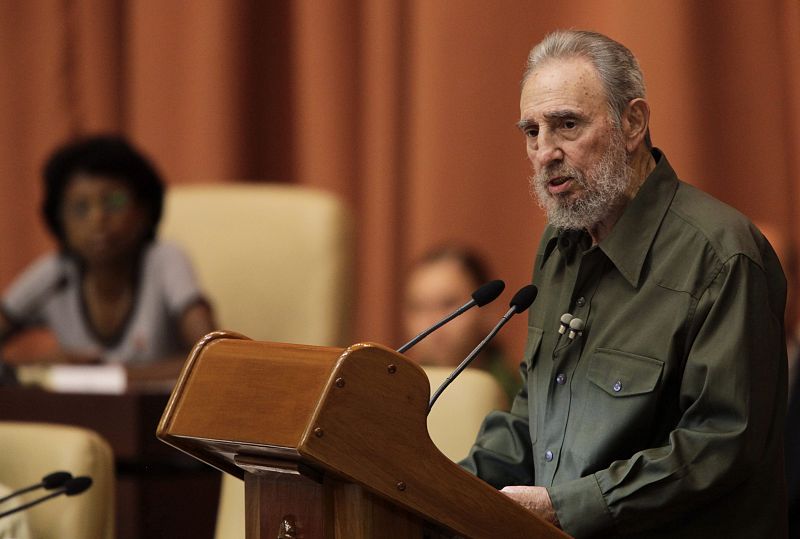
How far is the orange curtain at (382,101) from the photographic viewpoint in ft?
12.6

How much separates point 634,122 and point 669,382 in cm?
37

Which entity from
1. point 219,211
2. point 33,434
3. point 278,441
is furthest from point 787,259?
point 278,441

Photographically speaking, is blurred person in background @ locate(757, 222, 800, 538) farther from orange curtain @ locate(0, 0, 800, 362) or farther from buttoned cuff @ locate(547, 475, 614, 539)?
buttoned cuff @ locate(547, 475, 614, 539)

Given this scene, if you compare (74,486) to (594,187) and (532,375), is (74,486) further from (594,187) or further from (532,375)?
(594,187)

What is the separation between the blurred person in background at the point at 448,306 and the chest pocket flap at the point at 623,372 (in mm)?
1489

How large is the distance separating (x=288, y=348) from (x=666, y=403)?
52 centimetres

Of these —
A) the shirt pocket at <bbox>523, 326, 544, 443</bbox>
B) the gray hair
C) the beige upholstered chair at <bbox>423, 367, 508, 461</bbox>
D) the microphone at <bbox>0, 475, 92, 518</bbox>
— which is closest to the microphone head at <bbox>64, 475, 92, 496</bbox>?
the microphone at <bbox>0, 475, 92, 518</bbox>

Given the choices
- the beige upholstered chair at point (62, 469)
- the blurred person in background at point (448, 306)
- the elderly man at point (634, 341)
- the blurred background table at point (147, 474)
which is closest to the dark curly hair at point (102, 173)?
the blurred person in background at point (448, 306)

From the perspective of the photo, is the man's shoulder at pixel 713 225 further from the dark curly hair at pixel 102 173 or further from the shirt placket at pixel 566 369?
the dark curly hair at pixel 102 173

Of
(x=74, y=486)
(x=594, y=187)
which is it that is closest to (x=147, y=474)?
(x=74, y=486)

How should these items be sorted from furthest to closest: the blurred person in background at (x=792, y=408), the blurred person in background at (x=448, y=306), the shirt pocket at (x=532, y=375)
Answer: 1. the blurred person in background at (x=448, y=306)
2. the blurred person in background at (x=792, y=408)
3. the shirt pocket at (x=532, y=375)

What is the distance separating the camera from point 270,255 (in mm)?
3717

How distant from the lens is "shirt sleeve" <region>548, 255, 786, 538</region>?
1.62 m

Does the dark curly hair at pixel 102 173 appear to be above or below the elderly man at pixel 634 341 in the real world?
below
